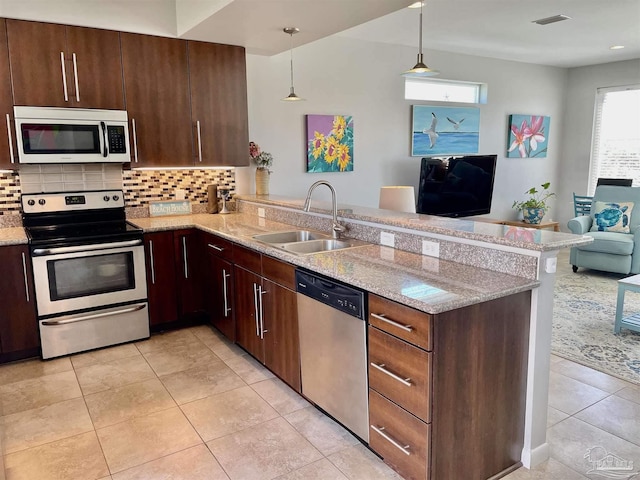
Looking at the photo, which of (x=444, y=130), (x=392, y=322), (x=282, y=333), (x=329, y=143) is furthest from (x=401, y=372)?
(x=444, y=130)

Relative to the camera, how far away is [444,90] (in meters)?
6.25

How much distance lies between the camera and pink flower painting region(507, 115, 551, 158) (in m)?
6.91

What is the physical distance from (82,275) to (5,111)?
1.25 m

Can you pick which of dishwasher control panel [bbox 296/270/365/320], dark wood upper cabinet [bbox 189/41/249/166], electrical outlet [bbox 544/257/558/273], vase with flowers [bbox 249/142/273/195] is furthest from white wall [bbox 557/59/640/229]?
dishwasher control panel [bbox 296/270/365/320]

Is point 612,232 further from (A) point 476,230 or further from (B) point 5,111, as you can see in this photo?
(B) point 5,111

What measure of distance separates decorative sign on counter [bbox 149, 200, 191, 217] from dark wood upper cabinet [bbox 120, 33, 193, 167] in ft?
1.50

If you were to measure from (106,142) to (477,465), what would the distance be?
3.31 m

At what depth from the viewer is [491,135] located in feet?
22.0

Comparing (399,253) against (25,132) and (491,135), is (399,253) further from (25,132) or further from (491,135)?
(491,135)

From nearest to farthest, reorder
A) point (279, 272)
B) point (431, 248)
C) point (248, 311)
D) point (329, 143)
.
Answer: point (431, 248) < point (279, 272) < point (248, 311) < point (329, 143)

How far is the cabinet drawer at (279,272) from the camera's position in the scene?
269cm

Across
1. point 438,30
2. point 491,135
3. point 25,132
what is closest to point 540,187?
point 491,135

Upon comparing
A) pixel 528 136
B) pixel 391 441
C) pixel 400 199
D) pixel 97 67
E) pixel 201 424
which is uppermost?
pixel 97 67

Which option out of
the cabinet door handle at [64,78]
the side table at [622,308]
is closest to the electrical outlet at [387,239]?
the side table at [622,308]
